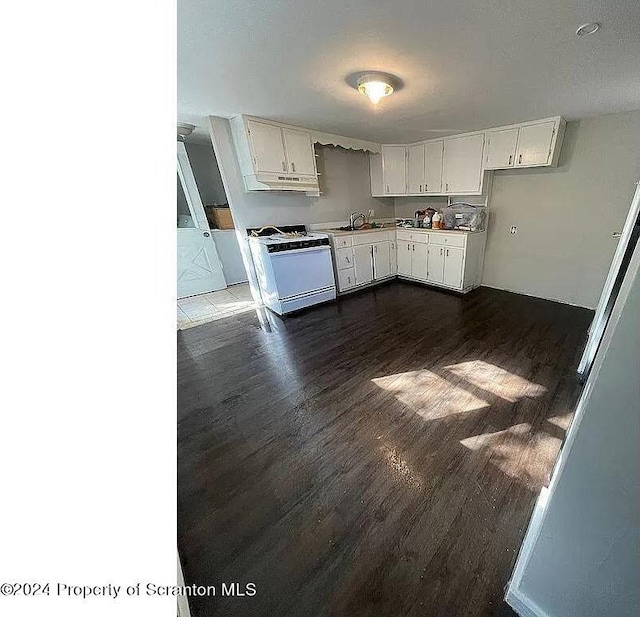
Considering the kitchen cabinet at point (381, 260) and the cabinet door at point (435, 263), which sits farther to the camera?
the kitchen cabinet at point (381, 260)

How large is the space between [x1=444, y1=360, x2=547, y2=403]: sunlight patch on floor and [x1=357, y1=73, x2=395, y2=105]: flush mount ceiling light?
2193 mm

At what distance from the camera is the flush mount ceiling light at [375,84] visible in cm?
187

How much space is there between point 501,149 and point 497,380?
289 centimetres

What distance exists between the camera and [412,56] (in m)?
1.65

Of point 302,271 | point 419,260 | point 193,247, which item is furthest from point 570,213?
point 193,247

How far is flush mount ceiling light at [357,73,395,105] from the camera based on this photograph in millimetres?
1872

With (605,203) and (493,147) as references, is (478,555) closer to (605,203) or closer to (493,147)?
(605,203)

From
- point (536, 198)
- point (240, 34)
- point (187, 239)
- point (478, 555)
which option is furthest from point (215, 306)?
point (536, 198)

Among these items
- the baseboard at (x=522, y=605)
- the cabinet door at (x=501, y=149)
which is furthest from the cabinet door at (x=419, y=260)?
the baseboard at (x=522, y=605)

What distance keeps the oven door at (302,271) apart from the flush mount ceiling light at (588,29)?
2571 mm

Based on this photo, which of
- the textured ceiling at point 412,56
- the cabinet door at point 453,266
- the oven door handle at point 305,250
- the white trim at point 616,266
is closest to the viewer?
the textured ceiling at point 412,56

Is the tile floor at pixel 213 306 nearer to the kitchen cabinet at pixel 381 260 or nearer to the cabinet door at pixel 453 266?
the kitchen cabinet at pixel 381 260

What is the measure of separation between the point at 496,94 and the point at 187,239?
13.2 ft

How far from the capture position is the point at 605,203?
9.41 feet
